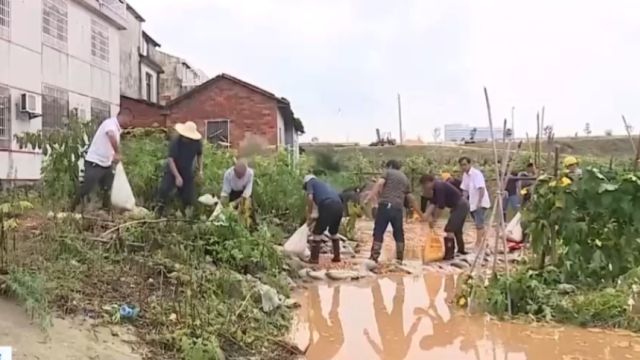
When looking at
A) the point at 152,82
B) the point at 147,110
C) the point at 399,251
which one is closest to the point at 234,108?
the point at 147,110

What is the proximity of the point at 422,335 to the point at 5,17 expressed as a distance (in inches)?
521

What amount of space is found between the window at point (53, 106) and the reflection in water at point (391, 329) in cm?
1230

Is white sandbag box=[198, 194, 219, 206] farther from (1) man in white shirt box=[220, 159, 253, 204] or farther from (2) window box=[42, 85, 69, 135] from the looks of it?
(2) window box=[42, 85, 69, 135]

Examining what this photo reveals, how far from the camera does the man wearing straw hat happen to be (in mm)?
8234

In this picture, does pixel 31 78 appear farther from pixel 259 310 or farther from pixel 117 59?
pixel 259 310

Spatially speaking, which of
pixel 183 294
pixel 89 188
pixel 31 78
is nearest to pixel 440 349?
pixel 183 294

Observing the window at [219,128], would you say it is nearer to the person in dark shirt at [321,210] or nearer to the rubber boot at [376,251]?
the person in dark shirt at [321,210]

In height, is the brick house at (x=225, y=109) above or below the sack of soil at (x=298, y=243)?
above

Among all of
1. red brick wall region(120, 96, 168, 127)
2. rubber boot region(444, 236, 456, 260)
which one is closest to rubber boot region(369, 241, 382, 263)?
rubber boot region(444, 236, 456, 260)

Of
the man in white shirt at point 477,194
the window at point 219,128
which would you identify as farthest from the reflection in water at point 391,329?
the window at point 219,128

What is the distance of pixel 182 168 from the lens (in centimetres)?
833

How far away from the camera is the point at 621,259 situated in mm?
7387

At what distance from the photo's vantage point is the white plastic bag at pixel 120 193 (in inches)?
316

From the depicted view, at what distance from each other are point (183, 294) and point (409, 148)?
26.7 m
